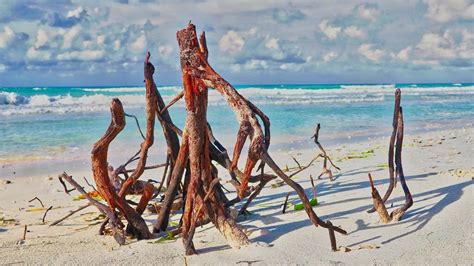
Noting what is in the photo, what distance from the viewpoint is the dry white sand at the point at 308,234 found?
3.06 metres

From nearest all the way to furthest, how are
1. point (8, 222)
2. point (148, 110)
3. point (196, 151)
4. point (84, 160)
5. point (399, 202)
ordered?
1. point (196, 151)
2. point (148, 110)
3. point (399, 202)
4. point (8, 222)
5. point (84, 160)

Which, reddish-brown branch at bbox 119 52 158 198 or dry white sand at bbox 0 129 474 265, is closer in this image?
dry white sand at bbox 0 129 474 265

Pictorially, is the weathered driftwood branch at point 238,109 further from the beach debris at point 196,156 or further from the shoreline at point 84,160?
the shoreline at point 84,160

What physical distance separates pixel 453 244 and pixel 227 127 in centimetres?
1110

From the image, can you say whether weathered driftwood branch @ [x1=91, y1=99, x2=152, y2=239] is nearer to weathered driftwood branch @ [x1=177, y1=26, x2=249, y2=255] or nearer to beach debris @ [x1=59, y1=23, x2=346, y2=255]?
beach debris @ [x1=59, y1=23, x2=346, y2=255]

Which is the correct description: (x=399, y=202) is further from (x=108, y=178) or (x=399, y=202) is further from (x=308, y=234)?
(x=108, y=178)

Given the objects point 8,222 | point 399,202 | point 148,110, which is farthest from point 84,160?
point 399,202

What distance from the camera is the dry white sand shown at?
120 inches

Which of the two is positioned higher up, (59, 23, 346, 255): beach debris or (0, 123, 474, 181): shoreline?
(59, 23, 346, 255): beach debris

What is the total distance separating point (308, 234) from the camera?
11.1 ft

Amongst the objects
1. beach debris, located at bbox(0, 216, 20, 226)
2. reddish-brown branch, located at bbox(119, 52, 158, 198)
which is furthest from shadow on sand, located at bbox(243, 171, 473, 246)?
beach debris, located at bbox(0, 216, 20, 226)

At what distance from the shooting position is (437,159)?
656 cm

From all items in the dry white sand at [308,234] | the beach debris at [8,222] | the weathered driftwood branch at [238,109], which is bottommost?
the beach debris at [8,222]

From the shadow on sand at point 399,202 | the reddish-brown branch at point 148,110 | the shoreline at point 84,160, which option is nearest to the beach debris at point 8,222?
the reddish-brown branch at point 148,110
